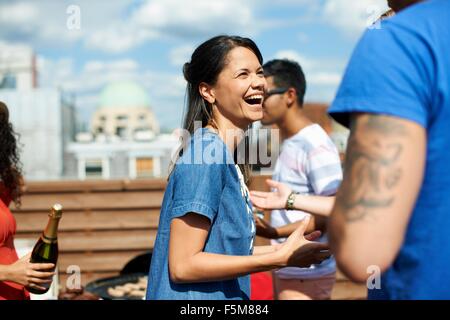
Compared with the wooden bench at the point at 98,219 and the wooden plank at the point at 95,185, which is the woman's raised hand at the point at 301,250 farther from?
the wooden plank at the point at 95,185

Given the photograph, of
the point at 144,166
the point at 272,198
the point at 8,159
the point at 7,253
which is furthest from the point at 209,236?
the point at 144,166

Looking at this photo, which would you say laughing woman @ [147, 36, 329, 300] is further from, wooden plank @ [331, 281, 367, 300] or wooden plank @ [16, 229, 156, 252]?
wooden plank @ [16, 229, 156, 252]

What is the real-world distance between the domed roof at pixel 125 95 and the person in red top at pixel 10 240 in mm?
74969

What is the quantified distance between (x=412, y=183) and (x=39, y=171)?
2690 inches

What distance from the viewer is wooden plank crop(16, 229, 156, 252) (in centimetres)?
750

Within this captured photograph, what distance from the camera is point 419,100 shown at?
4.50 feet

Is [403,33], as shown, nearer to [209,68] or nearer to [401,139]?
[401,139]

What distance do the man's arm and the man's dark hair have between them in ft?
11.6

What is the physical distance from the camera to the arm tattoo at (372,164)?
1359 mm

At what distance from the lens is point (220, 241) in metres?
2.30

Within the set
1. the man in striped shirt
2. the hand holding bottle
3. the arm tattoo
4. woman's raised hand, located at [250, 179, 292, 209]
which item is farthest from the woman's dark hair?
the man in striped shirt

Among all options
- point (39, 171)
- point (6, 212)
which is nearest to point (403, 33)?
point (6, 212)

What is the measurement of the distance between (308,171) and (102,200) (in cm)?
394

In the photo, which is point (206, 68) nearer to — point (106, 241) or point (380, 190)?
point (380, 190)
